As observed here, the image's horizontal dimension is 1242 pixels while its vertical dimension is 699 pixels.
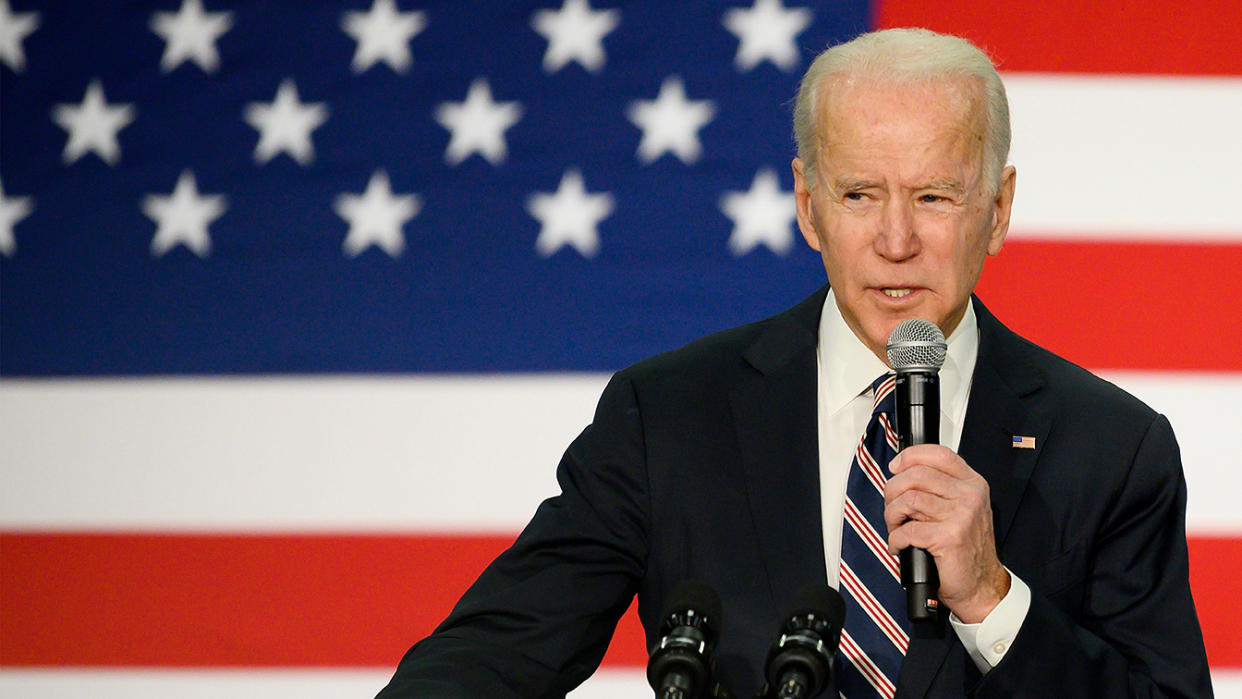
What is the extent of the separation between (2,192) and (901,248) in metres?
1.99

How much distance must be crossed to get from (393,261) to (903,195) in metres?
1.41

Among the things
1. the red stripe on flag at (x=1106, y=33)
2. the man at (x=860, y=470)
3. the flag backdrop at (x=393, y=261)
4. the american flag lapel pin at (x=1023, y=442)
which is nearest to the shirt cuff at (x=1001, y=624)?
the man at (x=860, y=470)

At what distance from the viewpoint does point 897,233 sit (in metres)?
1.38

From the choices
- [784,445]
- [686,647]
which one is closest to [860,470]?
[784,445]

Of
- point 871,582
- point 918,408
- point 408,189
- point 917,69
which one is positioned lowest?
point 871,582

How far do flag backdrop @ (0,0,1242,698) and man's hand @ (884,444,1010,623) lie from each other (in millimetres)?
1415

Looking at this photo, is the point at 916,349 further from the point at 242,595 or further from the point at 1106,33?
the point at 242,595

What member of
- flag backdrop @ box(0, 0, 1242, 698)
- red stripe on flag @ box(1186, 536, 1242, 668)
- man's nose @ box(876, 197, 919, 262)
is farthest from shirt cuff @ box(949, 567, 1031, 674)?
red stripe on flag @ box(1186, 536, 1242, 668)

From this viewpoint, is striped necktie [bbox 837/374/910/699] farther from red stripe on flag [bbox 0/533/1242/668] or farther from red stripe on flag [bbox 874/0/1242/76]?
red stripe on flag [bbox 874/0/1242/76]

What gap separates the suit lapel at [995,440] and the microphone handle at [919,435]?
0.66 ft

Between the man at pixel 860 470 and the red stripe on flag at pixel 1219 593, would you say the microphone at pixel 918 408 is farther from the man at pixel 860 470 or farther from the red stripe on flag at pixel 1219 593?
the red stripe on flag at pixel 1219 593

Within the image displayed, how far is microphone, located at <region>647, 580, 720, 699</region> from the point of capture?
951 mm

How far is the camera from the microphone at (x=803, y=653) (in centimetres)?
92

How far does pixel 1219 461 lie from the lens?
2484 mm
